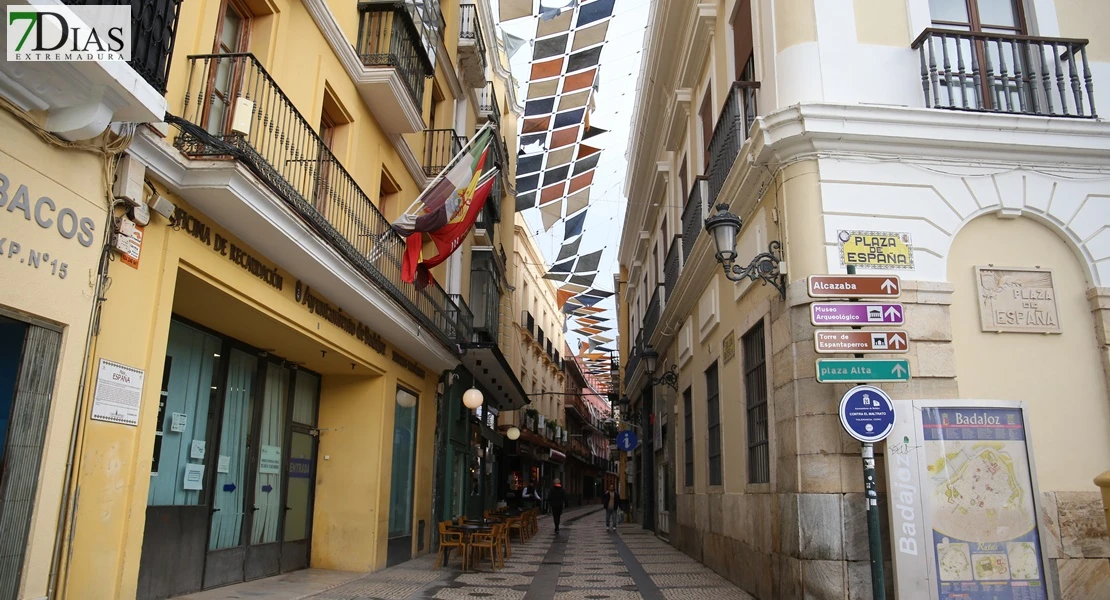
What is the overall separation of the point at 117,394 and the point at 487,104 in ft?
50.1

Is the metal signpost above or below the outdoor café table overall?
above

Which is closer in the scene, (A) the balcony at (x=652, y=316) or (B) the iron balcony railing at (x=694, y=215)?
(B) the iron balcony railing at (x=694, y=215)

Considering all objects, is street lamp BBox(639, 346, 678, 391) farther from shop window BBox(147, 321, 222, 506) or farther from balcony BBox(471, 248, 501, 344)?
shop window BBox(147, 321, 222, 506)

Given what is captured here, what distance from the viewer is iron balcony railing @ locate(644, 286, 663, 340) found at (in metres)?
19.1

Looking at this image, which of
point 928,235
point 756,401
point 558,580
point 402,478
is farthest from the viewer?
point 402,478

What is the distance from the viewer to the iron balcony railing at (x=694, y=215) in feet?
40.1

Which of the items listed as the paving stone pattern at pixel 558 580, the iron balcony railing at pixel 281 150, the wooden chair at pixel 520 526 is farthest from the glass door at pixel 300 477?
the wooden chair at pixel 520 526

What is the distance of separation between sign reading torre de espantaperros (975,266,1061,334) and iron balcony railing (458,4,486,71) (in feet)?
41.9

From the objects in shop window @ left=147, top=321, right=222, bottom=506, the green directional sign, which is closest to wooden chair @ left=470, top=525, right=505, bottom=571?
shop window @ left=147, top=321, right=222, bottom=506

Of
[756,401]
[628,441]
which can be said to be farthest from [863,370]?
[628,441]

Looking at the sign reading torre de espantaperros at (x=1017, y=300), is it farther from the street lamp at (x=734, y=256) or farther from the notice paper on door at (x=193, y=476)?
the notice paper on door at (x=193, y=476)

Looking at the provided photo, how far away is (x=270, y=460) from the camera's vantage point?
10.1 m

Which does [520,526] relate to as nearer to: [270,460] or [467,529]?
[467,529]

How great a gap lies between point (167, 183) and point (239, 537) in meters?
5.06
